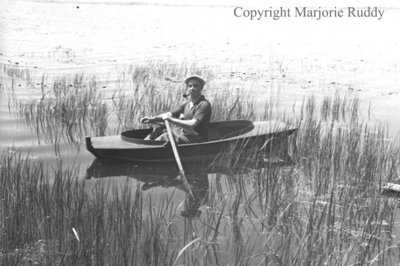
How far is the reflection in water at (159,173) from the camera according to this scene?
6.53 metres

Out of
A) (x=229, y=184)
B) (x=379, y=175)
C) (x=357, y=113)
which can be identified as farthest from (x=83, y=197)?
(x=357, y=113)

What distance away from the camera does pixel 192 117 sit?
737 cm

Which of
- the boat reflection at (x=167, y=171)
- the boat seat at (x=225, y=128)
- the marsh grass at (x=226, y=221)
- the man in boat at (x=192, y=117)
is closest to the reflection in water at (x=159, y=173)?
the boat reflection at (x=167, y=171)

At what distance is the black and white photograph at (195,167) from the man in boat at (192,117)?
2cm

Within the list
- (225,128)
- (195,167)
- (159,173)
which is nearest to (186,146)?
(195,167)

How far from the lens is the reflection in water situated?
653 cm

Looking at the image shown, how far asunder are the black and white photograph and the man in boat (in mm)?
19

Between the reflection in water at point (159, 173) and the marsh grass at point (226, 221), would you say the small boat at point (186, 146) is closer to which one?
the reflection in water at point (159, 173)

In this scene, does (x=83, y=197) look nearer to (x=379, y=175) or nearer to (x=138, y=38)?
(x=379, y=175)

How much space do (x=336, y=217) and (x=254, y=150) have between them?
7.62 feet

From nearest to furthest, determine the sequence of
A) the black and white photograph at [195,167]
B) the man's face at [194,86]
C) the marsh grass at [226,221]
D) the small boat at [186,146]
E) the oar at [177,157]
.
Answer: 1. the marsh grass at [226,221]
2. the black and white photograph at [195,167]
3. the oar at [177,157]
4. the small boat at [186,146]
5. the man's face at [194,86]

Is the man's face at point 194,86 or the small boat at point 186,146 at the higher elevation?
the man's face at point 194,86

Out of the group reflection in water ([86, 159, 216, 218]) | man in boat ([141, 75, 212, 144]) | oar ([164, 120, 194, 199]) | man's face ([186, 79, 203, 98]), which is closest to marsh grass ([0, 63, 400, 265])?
reflection in water ([86, 159, 216, 218])

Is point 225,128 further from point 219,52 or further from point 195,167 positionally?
point 219,52
